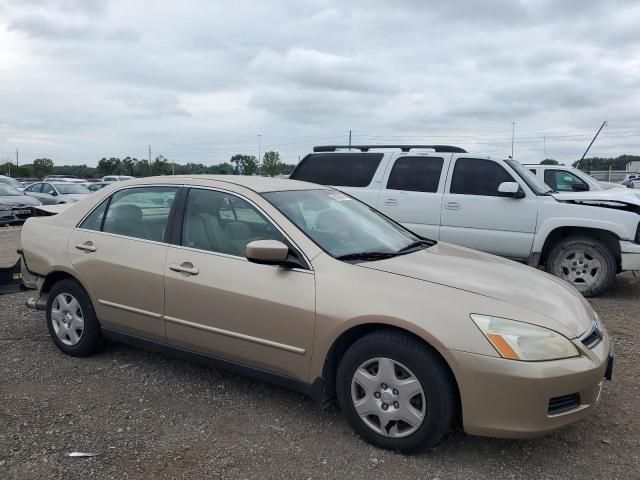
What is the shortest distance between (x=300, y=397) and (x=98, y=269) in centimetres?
184

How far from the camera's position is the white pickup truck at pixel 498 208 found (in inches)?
270

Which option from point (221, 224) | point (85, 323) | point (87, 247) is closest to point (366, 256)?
point (221, 224)

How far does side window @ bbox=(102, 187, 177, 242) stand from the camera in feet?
13.4

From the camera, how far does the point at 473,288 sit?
3.07m

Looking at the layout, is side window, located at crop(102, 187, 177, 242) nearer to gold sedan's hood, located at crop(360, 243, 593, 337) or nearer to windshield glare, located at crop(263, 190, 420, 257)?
windshield glare, located at crop(263, 190, 420, 257)

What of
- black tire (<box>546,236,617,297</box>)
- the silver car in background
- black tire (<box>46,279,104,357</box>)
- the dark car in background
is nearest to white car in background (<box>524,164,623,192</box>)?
black tire (<box>546,236,617,297</box>)

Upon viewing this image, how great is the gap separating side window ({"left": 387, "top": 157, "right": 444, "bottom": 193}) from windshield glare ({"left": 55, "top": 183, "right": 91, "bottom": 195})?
1638 centimetres

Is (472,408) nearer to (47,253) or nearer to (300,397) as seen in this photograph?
(300,397)

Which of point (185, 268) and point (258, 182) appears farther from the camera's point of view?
point (258, 182)

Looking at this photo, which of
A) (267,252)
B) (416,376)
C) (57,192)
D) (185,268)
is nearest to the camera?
(416,376)

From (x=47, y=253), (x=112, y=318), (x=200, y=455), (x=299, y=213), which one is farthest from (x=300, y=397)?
(x=47, y=253)

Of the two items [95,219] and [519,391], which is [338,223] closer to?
[519,391]

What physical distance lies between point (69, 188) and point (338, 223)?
1949 cm

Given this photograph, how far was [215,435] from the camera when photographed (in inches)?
130
